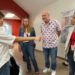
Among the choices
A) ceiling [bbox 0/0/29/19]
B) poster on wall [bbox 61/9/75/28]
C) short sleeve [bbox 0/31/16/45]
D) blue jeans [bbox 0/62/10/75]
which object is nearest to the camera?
short sleeve [bbox 0/31/16/45]

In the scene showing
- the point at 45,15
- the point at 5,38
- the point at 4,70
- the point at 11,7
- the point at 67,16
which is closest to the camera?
the point at 5,38

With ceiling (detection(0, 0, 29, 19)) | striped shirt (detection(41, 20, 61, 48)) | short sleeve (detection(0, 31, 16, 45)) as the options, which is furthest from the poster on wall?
ceiling (detection(0, 0, 29, 19))

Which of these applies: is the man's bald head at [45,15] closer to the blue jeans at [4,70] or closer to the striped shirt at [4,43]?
the striped shirt at [4,43]

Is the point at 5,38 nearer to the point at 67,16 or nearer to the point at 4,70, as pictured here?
the point at 4,70

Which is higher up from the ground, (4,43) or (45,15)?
(45,15)

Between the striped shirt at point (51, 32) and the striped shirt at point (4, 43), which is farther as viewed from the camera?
the striped shirt at point (51, 32)

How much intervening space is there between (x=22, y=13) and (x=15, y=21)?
2.72 m

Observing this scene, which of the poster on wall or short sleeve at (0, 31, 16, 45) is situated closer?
short sleeve at (0, 31, 16, 45)

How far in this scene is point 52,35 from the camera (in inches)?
102

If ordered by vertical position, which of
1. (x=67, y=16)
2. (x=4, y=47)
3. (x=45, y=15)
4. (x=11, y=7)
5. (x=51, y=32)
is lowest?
(x=4, y=47)

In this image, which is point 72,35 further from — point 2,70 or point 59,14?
point 59,14

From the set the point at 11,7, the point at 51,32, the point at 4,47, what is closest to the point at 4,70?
the point at 4,47

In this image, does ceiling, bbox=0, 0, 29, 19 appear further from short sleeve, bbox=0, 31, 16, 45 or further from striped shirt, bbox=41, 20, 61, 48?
short sleeve, bbox=0, 31, 16, 45

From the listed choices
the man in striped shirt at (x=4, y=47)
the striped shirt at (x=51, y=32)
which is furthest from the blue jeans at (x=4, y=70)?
the striped shirt at (x=51, y=32)
